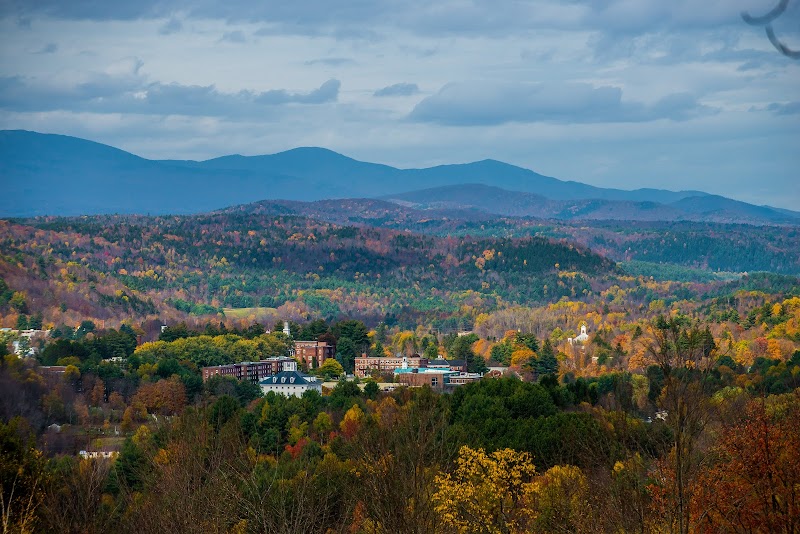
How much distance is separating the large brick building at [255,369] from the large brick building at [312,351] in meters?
4.44

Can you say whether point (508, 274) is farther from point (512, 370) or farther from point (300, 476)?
point (300, 476)

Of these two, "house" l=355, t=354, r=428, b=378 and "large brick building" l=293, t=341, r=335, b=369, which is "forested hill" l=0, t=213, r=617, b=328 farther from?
"house" l=355, t=354, r=428, b=378

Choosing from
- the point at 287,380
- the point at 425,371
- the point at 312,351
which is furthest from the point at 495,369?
the point at 287,380

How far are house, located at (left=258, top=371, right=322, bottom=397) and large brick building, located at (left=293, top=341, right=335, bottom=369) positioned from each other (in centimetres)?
1632

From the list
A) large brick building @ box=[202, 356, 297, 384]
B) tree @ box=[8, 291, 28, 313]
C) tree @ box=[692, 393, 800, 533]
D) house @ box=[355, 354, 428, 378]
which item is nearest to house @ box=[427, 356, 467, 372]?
house @ box=[355, 354, 428, 378]

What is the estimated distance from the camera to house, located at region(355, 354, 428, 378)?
10438cm

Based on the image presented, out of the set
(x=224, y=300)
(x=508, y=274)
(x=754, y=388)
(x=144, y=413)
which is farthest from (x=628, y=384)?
(x=508, y=274)

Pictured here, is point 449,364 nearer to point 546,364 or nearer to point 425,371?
point 425,371

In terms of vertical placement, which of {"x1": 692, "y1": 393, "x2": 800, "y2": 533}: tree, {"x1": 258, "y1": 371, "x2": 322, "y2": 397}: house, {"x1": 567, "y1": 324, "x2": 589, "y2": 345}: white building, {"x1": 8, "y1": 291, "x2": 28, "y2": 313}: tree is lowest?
{"x1": 258, "y1": 371, "x2": 322, "y2": 397}: house

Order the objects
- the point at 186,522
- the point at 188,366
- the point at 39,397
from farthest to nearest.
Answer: the point at 188,366
the point at 39,397
the point at 186,522

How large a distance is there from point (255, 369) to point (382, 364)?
1076 centimetres

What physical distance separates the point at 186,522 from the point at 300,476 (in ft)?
46.4

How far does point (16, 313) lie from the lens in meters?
130

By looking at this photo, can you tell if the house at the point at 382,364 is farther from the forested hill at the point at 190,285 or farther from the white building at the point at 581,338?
the forested hill at the point at 190,285
